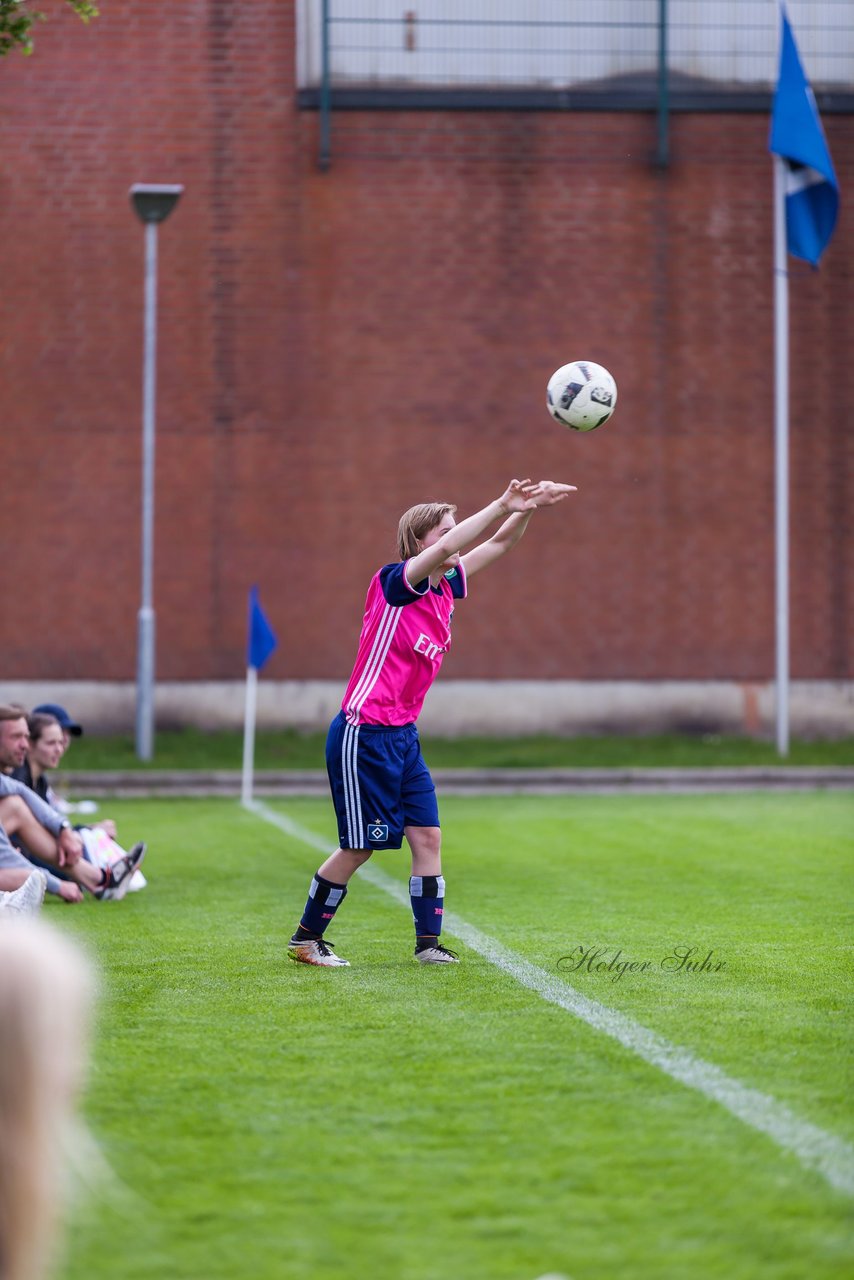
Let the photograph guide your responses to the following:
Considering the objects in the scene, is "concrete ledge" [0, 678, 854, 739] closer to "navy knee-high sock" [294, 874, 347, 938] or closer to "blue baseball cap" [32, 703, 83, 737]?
"blue baseball cap" [32, 703, 83, 737]

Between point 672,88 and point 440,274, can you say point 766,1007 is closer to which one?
point 440,274

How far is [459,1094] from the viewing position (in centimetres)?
532

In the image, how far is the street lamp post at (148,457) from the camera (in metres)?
21.2

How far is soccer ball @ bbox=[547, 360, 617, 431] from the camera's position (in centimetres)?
888

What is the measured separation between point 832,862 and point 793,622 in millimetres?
13236

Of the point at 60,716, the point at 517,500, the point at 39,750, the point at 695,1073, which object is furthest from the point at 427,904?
the point at 60,716

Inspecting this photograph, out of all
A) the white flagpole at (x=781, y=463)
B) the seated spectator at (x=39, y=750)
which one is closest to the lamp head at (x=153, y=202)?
the white flagpole at (x=781, y=463)

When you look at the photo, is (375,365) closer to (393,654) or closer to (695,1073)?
(393,654)

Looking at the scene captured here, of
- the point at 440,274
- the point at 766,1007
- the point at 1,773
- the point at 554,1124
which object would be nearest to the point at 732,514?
the point at 440,274

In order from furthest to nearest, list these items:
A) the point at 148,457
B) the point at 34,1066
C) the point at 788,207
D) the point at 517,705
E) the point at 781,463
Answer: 1. the point at 517,705
2. the point at 781,463
3. the point at 788,207
4. the point at 148,457
5. the point at 34,1066

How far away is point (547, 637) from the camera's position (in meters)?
24.6

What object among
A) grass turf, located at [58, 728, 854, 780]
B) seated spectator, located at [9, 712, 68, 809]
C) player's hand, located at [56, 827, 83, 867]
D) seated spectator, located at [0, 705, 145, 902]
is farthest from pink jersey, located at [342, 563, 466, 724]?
grass turf, located at [58, 728, 854, 780]

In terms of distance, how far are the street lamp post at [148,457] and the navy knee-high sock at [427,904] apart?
1427 centimetres

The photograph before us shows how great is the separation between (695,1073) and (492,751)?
683 inches
